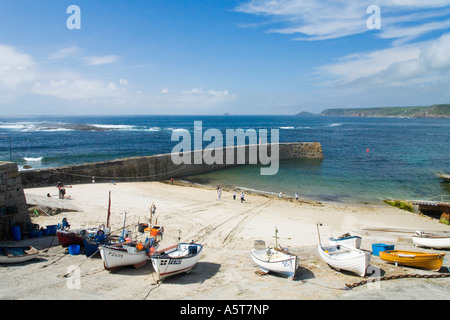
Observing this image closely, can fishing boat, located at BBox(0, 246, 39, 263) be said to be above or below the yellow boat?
above

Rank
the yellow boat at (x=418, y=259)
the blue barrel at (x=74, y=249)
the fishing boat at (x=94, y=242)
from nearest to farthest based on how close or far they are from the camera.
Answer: the yellow boat at (x=418, y=259)
the fishing boat at (x=94, y=242)
the blue barrel at (x=74, y=249)

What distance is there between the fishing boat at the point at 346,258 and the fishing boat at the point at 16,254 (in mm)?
11701

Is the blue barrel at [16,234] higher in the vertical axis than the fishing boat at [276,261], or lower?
higher

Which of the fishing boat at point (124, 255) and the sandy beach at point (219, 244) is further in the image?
the fishing boat at point (124, 255)

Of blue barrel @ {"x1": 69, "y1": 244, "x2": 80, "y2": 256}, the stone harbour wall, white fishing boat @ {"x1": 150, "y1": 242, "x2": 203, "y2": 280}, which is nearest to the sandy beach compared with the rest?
blue barrel @ {"x1": 69, "y1": 244, "x2": 80, "y2": 256}

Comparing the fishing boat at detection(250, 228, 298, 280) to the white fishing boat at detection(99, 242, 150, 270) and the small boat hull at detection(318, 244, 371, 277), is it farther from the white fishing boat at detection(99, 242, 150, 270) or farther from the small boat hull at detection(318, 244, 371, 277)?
the white fishing boat at detection(99, 242, 150, 270)

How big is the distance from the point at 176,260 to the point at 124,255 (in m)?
2.12

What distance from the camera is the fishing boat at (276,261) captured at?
1126 cm

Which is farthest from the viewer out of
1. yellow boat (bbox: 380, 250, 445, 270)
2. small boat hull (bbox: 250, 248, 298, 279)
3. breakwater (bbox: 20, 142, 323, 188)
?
breakwater (bbox: 20, 142, 323, 188)

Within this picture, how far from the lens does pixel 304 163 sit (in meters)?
41.9

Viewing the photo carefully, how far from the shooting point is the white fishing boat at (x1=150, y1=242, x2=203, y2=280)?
35.3 feet

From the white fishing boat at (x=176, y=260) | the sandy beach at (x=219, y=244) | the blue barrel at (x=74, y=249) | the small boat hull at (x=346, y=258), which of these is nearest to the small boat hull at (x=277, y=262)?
the sandy beach at (x=219, y=244)

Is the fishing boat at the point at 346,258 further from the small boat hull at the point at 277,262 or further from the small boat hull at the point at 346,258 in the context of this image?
the small boat hull at the point at 277,262

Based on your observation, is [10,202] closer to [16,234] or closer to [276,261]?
[16,234]
